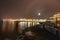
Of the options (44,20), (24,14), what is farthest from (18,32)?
(44,20)

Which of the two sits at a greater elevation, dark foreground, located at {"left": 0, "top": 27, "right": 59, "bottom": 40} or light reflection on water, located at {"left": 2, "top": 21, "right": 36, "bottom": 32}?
light reflection on water, located at {"left": 2, "top": 21, "right": 36, "bottom": 32}

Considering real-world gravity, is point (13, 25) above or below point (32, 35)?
above

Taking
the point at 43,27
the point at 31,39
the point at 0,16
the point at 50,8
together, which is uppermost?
the point at 50,8

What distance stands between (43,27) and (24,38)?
0.97 feet

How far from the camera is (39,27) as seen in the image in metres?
1.40

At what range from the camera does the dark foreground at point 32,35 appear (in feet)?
4.48

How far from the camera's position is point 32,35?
1.38m

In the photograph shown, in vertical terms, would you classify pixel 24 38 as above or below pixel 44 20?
below

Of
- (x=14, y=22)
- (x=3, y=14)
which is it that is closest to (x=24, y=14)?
(x=14, y=22)

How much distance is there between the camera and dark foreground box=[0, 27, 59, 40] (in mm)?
1364

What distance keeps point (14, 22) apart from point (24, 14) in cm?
17

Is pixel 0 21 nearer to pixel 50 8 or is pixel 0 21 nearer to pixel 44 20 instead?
pixel 44 20

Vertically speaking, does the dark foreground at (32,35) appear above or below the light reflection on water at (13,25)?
below

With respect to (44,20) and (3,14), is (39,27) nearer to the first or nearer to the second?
(44,20)
